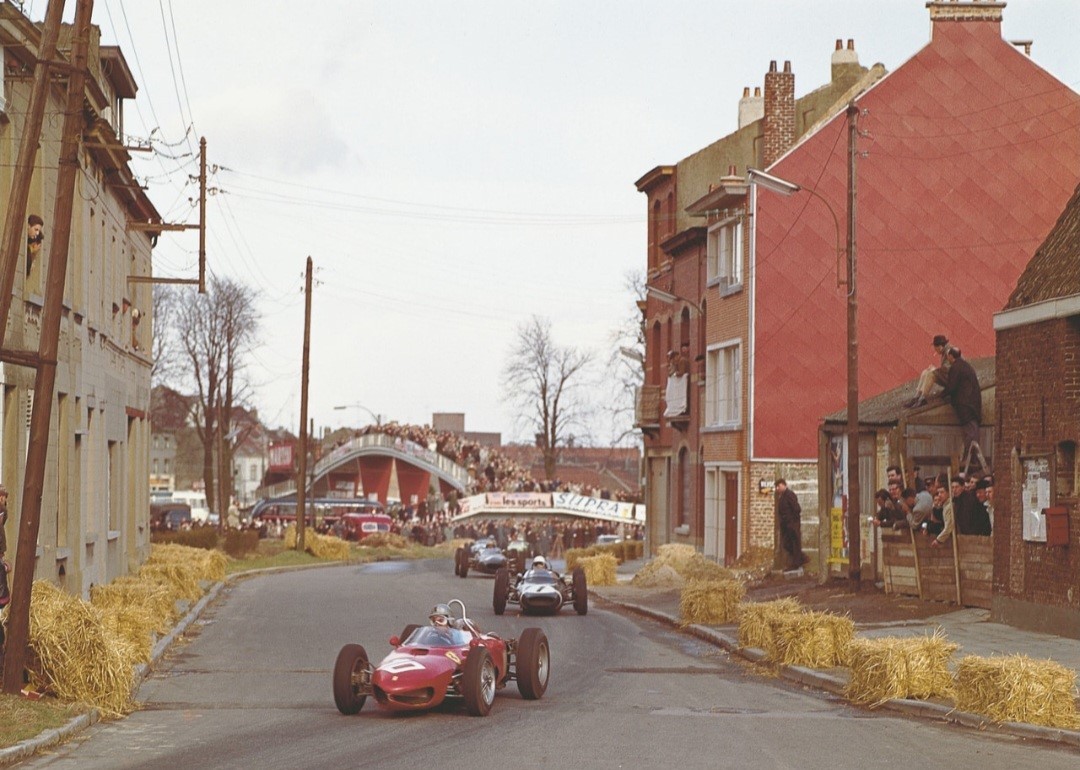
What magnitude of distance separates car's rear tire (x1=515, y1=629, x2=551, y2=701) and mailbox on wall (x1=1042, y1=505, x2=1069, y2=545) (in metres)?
7.60

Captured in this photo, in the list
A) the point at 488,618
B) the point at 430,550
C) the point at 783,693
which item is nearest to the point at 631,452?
the point at 430,550

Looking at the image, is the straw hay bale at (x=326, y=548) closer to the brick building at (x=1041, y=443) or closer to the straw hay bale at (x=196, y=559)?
the straw hay bale at (x=196, y=559)

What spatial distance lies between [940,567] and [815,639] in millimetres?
6466

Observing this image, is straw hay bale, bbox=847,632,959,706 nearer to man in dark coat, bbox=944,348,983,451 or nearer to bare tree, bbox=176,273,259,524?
man in dark coat, bbox=944,348,983,451

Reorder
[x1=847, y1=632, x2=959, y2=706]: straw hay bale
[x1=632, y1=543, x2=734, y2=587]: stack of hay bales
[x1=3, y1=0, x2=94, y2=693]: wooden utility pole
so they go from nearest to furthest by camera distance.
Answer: [x1=3, y1=0, x2=94, y2=693]: wooden utility pole, [x1=847, y1=632, x2=959, y2=706]: straw hay bale, [x1=632, y1=543, x2=734, y2=587]: stack of hay bales

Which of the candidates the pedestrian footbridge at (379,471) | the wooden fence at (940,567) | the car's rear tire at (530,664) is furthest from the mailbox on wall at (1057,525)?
the pedestrian footbridge at (379,471)

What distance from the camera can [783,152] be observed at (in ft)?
135

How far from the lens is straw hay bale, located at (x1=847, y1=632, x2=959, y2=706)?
15.8 m

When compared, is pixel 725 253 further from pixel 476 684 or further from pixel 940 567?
pixel 476 684

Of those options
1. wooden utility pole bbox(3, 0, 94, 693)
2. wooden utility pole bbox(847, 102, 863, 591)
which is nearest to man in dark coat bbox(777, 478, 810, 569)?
wooden utility pole bbox(847, 102, 863, 591)

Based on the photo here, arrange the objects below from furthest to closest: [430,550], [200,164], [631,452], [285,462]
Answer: [631,452] → [285,462] → [430,550] → [200,164]

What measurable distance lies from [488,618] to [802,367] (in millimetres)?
15184

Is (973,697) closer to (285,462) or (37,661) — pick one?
(37,661)

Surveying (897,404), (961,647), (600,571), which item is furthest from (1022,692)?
(600,571)
